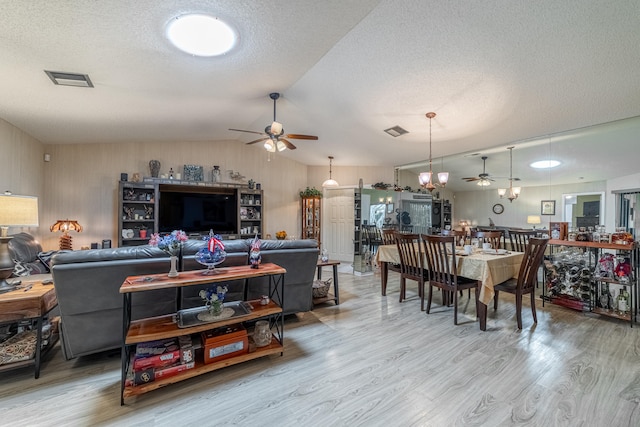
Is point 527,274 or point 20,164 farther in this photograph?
point 20,164

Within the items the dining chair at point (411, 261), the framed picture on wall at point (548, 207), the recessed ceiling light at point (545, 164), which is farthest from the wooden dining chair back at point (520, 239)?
the dining chair at point (411, 261)

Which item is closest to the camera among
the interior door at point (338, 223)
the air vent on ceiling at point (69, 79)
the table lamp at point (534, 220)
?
the air vent on ceiling at point (69, 79)

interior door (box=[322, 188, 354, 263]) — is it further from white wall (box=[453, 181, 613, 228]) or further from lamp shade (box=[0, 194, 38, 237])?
lamp shade (box=[0, 194, 38, 237])

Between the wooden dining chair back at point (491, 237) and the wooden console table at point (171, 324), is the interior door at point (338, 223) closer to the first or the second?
the wooden dining chair back at point (491, 237)

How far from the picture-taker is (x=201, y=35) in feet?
7.24

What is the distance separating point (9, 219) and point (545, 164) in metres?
6.62

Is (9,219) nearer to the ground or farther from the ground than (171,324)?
farther from the ground

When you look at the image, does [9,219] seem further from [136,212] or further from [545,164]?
[545,164]

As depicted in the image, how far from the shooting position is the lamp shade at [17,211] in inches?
77.4

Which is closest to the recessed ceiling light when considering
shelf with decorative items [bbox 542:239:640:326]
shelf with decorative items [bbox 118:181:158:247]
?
shelf with decorative items [bbox 542:239:640:326]

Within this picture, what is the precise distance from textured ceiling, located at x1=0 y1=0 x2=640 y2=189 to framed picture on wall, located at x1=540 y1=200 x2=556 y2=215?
2.46 feet

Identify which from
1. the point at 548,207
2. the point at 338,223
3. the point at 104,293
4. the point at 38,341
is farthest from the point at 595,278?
the point at 38,341

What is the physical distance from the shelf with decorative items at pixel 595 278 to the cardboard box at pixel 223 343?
155 inches

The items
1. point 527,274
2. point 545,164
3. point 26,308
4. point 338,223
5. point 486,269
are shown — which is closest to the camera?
point 26,308
